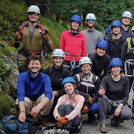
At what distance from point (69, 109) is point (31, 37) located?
2.20 m

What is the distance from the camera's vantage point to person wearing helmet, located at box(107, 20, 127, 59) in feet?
24.6

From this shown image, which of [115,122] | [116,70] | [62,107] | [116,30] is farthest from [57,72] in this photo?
[116,30]

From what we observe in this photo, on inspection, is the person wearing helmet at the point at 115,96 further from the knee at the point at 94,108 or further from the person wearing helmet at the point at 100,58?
the person wearing helmet at the point at 100,58

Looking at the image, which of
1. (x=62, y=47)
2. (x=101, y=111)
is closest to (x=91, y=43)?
(x=62, y=47)

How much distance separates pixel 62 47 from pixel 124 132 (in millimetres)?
2914

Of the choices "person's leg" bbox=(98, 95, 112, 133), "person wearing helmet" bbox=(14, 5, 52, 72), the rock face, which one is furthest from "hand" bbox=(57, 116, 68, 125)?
"person wearing helmet" bbox=(14, 5, 52, 72)

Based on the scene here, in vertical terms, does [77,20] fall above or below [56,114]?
above

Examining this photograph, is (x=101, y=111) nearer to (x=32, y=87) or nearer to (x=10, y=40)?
(x=32, y=87)

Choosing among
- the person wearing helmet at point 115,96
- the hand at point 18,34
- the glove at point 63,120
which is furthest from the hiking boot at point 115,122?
the hand at point 18,34

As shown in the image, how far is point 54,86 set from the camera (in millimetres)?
6723

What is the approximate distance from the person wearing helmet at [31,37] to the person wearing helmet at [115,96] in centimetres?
177

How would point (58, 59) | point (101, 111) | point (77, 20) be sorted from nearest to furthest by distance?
point (101, 111), point (58, 59), point (77, 20)

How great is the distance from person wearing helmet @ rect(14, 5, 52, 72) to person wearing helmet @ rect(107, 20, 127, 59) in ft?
6.14

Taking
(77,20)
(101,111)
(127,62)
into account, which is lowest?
(101,111)
